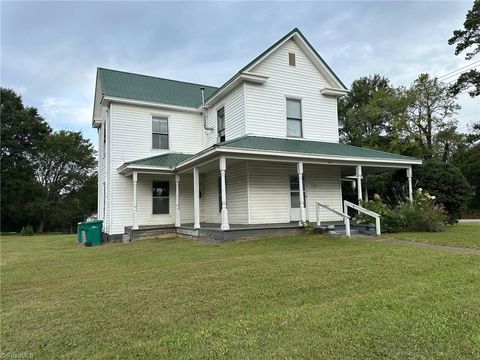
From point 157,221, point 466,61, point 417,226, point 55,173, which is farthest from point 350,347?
point 55,173

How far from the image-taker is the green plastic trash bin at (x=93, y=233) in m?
15.0

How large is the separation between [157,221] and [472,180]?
31.8 m

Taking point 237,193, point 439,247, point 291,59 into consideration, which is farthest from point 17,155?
point 439,247

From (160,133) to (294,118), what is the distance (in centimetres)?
648

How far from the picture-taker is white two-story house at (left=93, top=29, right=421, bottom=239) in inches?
520

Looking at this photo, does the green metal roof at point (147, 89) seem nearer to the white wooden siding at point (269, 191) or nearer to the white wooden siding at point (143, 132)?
the white wooden siding at point (143, 132)

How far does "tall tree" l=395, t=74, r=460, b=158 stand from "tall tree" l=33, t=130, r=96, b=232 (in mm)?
33455

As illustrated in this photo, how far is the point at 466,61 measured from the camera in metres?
29.3

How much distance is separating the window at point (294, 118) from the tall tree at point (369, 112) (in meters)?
23.5

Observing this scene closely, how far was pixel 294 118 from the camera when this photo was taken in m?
15.0

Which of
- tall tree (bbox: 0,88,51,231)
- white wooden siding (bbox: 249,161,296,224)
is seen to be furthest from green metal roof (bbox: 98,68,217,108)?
tall tree (bbox: 0,88,51,231)

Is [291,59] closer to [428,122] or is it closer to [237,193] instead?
[237,193]

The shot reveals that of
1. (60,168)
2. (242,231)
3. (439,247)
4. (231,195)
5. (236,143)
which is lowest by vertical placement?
(439,247)

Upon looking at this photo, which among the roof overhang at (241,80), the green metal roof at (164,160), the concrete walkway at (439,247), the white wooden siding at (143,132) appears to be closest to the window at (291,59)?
the roof overhang at (241,80)
